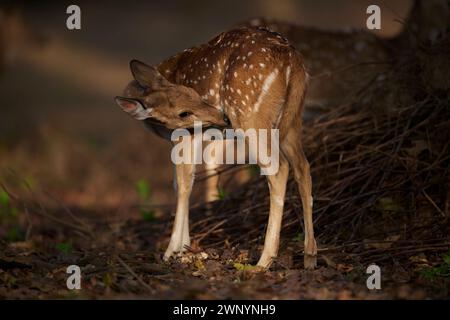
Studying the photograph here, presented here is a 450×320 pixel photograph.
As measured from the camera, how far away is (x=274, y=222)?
21.7 ft

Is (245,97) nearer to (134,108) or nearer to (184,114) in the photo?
(184,114)

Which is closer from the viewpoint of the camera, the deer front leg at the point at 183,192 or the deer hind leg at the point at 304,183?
the deer hind leg at the point at 304,183

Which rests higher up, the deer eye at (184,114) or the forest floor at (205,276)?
the deer eye at (184,114)

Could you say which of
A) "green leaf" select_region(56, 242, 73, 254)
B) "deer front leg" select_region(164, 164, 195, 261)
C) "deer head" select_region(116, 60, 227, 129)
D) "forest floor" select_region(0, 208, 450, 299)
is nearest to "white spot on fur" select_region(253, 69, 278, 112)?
"deer head" select_region(116, 60, 227, 129)

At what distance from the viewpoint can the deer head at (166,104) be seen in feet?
22.5

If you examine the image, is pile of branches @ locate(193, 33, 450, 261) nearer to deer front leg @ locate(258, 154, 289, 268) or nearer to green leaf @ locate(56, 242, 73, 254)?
deer front leg @ locate(258, 154, 289, 268)

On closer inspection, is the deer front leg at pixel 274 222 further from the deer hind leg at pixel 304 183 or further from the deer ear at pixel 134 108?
the deer ear at pixel 134 108

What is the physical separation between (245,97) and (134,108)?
38.3 inches

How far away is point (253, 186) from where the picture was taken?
28.5ft

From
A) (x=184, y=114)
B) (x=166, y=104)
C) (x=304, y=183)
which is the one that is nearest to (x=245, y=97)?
(x=184, y=114)

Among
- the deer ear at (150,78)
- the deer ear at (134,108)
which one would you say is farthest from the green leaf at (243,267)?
the deer ear at (150,78)
